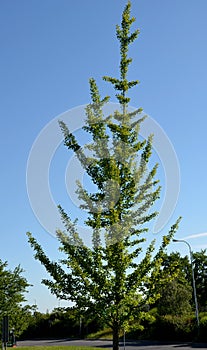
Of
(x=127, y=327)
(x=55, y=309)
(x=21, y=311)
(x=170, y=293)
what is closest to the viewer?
(x=127, y=327)

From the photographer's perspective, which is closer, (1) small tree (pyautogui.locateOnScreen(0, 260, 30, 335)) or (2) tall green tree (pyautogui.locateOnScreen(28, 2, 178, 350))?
(2) tall green tree (pyautogui.locateOnScreen(28, 2, 178, 350))

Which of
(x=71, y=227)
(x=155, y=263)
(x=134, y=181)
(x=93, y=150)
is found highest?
(x=93, y=150)

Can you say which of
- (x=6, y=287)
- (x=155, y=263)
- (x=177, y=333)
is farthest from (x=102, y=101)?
(x=177, y=333)

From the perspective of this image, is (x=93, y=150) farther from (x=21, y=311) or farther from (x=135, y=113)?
(x=21, y=311)

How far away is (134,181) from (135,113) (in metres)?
2.04

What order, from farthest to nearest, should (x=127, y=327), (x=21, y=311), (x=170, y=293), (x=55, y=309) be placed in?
1. (x=170, y=293)
2. (x=21, y=311)
3. (x=55, y=309)
4. (x=127, y=327)

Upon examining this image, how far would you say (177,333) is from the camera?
1423 inches

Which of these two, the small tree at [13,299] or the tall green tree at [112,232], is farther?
the small tree at [13,299]

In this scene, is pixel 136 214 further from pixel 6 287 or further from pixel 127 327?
pixel 6 287

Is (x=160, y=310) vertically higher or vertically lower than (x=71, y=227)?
lower

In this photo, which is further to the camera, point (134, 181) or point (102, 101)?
point (102, 101)

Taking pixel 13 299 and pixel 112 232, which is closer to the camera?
pixel 112 232

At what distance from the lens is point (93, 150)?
416 inches

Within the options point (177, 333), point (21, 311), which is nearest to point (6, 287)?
point (21, 311)
